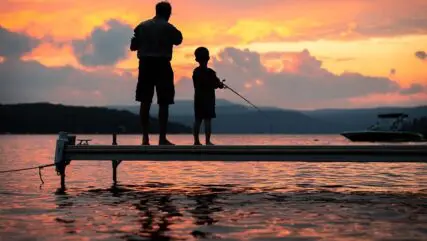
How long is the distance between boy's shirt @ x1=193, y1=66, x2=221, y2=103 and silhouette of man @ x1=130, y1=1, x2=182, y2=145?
3.25 ft

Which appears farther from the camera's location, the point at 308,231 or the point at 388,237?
the point at 308,231

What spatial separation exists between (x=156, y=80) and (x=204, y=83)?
1344 millimetres

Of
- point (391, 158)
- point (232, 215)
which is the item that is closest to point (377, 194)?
point (391, 158)

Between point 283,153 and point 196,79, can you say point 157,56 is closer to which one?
point 196,79

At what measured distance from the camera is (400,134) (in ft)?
227

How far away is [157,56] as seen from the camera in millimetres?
11586

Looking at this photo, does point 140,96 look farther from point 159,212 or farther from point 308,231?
point 308,231

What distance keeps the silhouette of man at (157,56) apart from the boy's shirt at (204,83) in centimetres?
99

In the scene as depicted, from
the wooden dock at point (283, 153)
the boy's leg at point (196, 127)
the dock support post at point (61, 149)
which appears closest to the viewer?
the wooden dock at point (283, 153)

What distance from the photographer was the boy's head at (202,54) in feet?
41.5

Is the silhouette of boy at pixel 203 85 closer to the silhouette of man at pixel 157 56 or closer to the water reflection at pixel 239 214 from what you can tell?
the silhouette of man at pixel 157 56

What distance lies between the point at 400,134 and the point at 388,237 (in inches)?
2579

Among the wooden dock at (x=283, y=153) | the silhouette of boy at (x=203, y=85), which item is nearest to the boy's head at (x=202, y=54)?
the silhouette of boy at (x=203, y=85)

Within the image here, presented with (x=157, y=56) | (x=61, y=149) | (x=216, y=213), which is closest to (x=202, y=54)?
(x=157, y=56)
